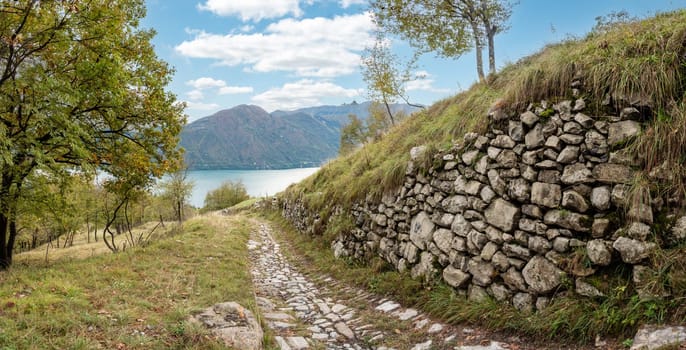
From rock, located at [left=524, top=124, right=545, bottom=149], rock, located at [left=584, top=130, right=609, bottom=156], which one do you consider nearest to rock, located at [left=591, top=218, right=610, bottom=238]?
rock, located at [left=584, top=130, right=609, bottom=156]

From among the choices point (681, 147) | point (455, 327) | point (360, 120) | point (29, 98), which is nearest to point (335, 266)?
point (455, 327)

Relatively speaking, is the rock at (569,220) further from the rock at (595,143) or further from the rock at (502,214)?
the rock at (595,143)

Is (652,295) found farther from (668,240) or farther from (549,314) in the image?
(549,314)

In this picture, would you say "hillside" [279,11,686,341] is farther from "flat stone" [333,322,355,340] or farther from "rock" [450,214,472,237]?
"flat stone" [333,322,355,340]

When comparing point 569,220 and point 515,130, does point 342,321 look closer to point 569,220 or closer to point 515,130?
point 569,220

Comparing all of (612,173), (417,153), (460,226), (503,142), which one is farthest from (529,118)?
(417,153)

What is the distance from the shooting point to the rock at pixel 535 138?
4.95 meters

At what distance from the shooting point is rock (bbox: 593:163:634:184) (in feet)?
13.5

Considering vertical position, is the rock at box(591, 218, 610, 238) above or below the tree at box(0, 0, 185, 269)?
below

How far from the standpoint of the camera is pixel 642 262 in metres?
3.71

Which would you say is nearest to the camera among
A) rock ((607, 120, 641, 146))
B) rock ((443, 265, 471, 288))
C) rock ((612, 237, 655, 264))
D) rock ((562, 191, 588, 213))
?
rock ((612, 237, 655, 264))

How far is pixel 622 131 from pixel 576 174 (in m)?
0.74

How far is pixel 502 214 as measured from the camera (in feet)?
16.9

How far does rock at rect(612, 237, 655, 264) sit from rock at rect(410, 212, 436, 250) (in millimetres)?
3050
